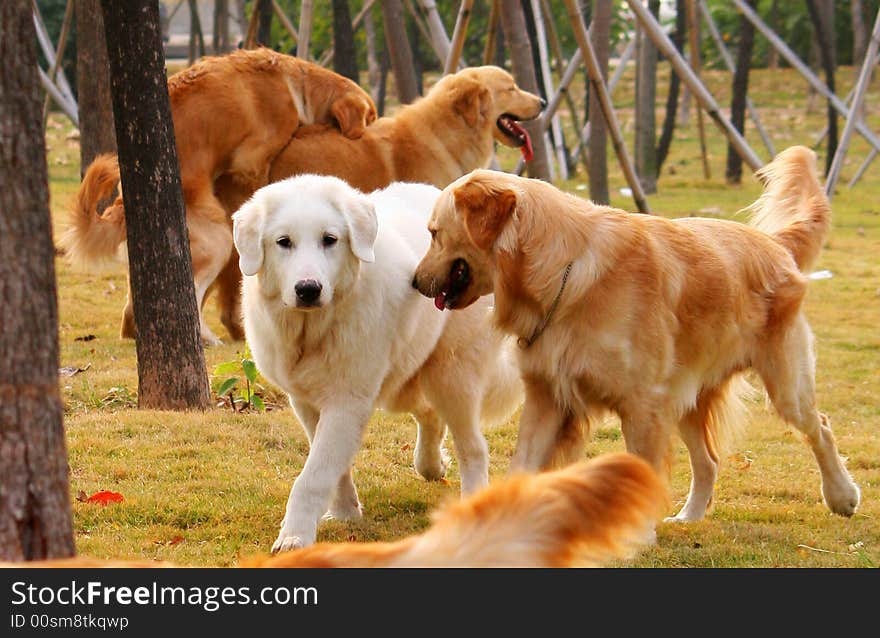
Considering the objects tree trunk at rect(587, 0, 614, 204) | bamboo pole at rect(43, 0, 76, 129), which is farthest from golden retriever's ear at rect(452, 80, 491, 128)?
tree trunk at rect(587, 0, 614, 204)

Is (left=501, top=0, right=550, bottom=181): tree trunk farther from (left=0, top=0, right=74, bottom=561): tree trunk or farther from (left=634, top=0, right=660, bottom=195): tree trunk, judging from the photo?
(left=634, top=0, right=660, bottom=195): tree trunk

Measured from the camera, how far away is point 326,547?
2.64 m

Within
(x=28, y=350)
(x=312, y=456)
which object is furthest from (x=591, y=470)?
(x=312, y=456)

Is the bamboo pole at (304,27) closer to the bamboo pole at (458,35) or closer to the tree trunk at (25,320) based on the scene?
the bamboo pole at (458,35)

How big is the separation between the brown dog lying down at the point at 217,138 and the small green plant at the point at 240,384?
140 cm

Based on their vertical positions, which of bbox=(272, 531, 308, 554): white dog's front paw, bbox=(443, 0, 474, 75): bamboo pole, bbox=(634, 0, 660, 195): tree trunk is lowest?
bbox=(634, 0, 660, 195): tree trunk

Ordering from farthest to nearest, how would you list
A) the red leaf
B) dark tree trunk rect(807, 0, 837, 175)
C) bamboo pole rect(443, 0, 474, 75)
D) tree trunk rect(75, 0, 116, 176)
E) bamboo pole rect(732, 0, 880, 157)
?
dark tree trunk rect(807, 0, 837, 175) < bamboo pole rect(732, 0, 880, 157) < tree trunk rect(75, 0, 116, 176) < bamboo pole rect(443, 0, 474, 75) < the red leaf

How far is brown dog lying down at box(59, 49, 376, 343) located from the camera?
361 inches

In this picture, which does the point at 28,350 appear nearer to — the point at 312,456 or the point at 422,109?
the point at 312,456

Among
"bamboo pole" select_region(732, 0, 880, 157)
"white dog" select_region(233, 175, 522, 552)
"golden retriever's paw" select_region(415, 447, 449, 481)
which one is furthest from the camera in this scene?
"bamboo pole" select_region(732, 0, 880, 157)

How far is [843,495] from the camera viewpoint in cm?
594

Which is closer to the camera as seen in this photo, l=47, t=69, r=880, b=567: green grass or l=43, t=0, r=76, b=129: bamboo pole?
l=47, t=69, r=880, b=567: green grass

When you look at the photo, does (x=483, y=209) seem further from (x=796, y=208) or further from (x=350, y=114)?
(x=350, y=114)

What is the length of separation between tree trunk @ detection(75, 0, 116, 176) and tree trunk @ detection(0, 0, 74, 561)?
8419 millimetres
